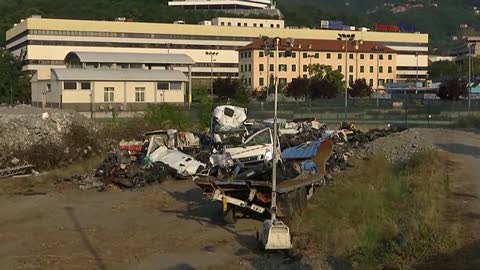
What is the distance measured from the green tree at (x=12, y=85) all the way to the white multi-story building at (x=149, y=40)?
1289 cm

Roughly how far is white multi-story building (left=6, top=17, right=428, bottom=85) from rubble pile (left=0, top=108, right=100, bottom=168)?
275 ft

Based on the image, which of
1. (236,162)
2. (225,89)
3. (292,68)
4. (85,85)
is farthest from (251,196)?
(292,68)

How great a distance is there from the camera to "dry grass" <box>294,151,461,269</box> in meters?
13.2

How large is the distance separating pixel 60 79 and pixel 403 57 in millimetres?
104472

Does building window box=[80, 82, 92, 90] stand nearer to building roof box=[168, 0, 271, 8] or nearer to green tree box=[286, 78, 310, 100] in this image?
green tree box=[286, 78, 310, 100]

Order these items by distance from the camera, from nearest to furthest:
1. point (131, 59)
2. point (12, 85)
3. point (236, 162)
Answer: point (236, 162), point (131, 59), point (12, 85)

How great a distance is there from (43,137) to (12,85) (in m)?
78.3

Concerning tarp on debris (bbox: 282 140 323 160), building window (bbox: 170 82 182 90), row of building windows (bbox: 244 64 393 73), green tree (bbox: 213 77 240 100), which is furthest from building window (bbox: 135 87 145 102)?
row of building windows (bbox: 244 64 393 73)

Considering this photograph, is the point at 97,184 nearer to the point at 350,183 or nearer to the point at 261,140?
A: the point at 261,140

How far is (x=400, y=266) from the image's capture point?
12273mm

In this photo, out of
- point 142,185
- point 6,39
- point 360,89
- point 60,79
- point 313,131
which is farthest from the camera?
point 6,39

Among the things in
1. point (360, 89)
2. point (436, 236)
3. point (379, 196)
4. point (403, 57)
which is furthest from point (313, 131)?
point (403, 57)

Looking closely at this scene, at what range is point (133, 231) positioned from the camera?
672 inches

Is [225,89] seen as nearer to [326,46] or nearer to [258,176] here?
[326,46]
